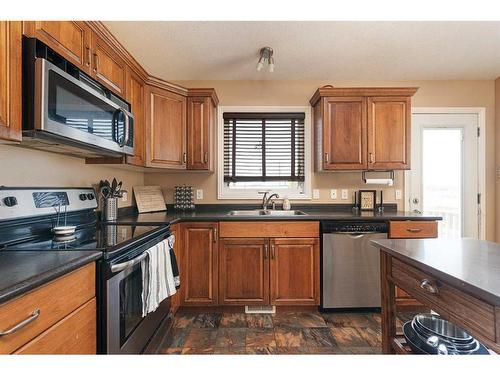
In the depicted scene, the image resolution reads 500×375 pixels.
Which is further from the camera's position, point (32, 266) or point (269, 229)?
point (269, 229)

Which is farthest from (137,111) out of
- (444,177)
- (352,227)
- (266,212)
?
(444,177)

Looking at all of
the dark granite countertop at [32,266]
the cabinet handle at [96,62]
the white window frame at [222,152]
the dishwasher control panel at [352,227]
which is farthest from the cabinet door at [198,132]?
the dark granite countertop at [32,266]

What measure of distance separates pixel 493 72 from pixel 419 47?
122 centimetres

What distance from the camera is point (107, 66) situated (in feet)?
5.59

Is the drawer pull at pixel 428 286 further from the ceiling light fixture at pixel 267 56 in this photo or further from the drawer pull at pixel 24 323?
the ceiling light fixture at pixel 267 56

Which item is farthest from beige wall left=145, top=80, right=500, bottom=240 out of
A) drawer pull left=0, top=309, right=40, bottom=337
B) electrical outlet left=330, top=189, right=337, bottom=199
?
drawer pull left=0, top=309, right=40, bottom=337

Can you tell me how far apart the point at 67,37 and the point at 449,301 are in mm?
2019

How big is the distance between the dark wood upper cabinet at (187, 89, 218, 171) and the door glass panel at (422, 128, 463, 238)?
245 cm

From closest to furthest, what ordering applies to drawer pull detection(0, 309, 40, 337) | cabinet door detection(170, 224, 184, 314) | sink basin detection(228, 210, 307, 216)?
drawer pull detection(0, 309, 40, 337) < cabinet door detection(170, 224, 184, 314) < sink basin detection(228, 210, 307, 216)

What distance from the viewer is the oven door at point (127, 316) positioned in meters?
1.17

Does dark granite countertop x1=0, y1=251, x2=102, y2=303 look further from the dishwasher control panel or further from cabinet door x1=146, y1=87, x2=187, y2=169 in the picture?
the dishwasher control panel

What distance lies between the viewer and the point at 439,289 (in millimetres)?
968

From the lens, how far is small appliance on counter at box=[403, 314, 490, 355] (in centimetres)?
105

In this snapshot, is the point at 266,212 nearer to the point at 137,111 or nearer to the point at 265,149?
the point at 265,149
